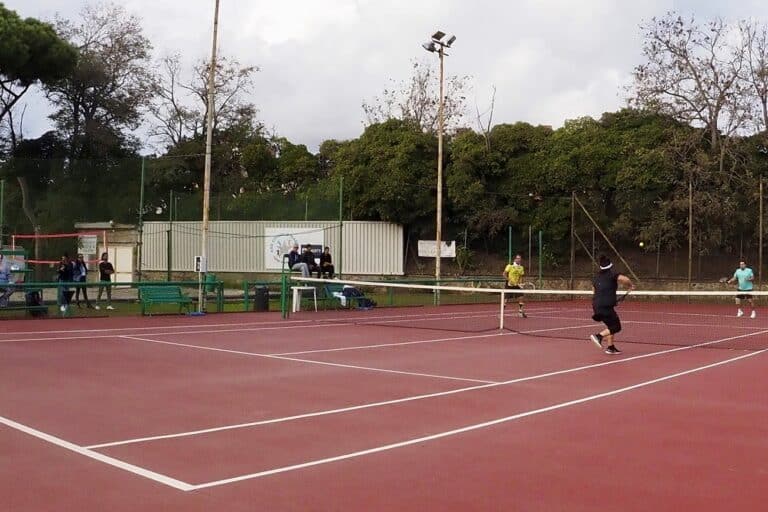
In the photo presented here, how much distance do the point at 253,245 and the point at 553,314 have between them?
51.2 feet

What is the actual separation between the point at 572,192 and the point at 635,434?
97.2 ft

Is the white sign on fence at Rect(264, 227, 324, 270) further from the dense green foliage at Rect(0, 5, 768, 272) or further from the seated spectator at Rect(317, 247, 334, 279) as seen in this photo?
the seated spectator at Rect(317, 247, 334, 279)

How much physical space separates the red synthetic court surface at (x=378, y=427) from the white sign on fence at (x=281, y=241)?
63.1ft

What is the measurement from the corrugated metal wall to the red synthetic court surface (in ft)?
67.7

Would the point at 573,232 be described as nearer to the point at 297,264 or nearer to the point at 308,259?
the point at 308,259

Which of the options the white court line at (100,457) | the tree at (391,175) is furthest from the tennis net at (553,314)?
the white court line at (100,457)

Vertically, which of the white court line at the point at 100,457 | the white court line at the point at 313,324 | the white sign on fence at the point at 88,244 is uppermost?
the white sign on fence at the point at 88,244

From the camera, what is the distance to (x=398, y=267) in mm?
37938

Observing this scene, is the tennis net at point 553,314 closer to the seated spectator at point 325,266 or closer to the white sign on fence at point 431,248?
the seated spectator at point 325,266

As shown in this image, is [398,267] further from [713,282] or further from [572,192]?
[713,282]

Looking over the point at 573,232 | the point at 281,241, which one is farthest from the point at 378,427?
the point at 281,241

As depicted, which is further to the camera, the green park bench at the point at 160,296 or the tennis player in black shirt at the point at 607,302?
the green park bench at the point at 160,296

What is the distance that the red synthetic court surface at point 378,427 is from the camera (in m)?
5.81

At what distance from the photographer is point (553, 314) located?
85.4ft
